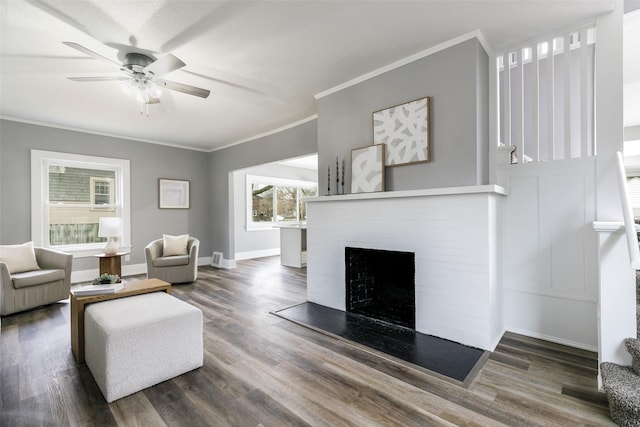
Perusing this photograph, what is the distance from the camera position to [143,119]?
14.9 feet

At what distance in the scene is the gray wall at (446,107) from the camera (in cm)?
255

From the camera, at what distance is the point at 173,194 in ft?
19.9

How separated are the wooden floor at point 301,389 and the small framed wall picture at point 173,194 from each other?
3.43 meters

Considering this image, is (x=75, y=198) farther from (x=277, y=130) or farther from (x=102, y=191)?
(x=277, y=130)

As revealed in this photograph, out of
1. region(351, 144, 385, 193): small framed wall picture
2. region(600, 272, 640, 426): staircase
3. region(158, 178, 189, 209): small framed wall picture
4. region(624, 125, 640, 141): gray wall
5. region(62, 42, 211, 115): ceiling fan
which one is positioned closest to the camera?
region(600, 272, 640, 426): staircase

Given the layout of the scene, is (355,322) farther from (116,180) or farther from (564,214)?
(116,180)

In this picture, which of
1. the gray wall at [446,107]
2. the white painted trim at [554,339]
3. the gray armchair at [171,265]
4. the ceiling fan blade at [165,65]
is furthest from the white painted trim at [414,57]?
the gray armchair at [171,265]

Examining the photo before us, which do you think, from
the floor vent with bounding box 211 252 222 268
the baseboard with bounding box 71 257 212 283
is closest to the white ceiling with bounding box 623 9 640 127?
the floor vent with bounding box 211 252 222 268

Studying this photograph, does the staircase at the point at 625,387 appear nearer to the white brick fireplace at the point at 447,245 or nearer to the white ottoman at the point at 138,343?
the white brick fireplace at the point at 447,245

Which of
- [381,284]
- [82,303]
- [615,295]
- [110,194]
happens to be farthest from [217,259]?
[615,295]

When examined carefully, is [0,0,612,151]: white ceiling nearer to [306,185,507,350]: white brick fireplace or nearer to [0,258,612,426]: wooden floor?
[306,185,507,350]: white brick fireplace

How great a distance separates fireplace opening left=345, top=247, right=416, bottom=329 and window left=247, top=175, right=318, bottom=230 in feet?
13.6

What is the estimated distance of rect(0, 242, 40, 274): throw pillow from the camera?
3.55 m

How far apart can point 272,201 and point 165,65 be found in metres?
5.94
